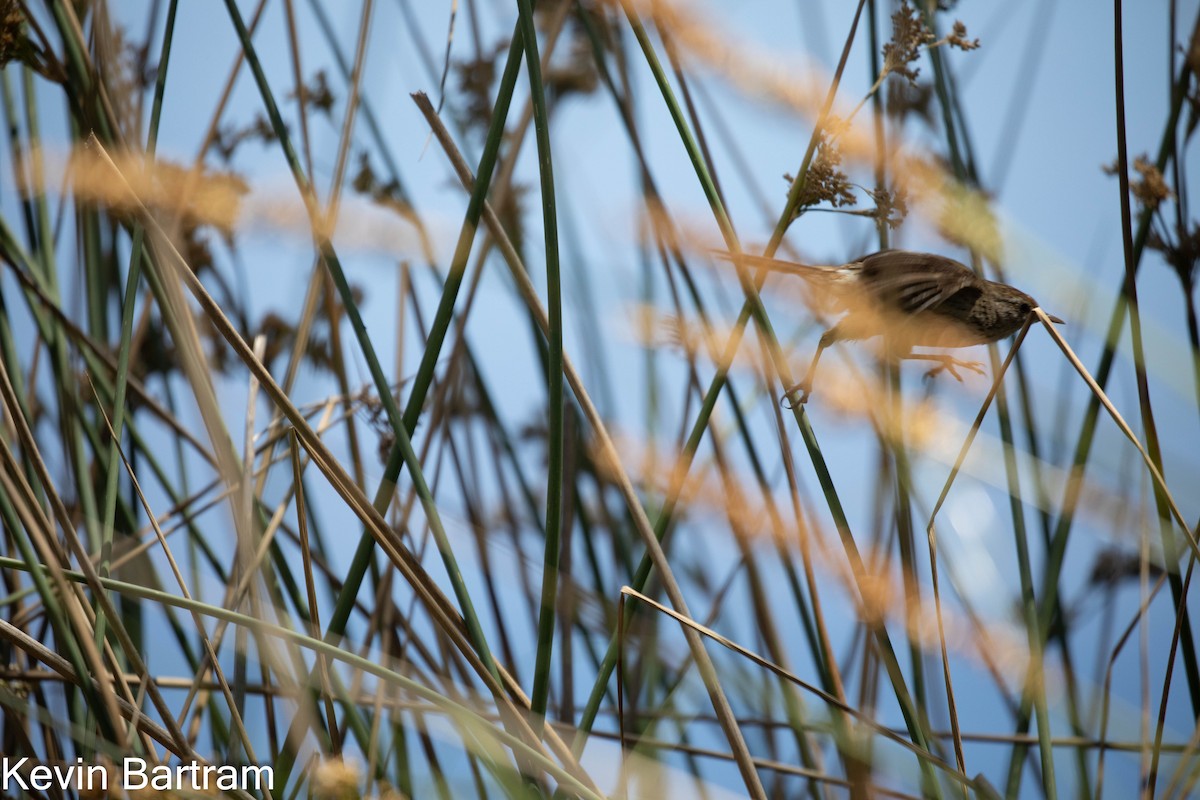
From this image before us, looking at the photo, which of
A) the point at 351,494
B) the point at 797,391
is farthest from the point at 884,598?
the point at 351,494

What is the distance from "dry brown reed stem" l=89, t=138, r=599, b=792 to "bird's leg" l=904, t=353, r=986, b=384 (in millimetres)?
302

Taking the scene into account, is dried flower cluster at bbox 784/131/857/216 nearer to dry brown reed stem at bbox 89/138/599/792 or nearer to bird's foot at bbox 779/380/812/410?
bird's foot at bbox 779/380/812/410

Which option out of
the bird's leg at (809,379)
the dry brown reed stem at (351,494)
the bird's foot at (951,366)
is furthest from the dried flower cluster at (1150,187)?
the dry brown reed stem at (351,494)

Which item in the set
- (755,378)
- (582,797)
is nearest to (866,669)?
(755,378)

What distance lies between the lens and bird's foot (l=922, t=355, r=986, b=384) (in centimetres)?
53

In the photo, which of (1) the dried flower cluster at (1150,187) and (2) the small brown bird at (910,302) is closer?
(2) the small brown bird at (910,302)

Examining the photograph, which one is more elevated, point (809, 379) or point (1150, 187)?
point (1150, 187)

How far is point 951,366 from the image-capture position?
0.54 meters

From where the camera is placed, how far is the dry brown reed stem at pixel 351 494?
45 centimetres

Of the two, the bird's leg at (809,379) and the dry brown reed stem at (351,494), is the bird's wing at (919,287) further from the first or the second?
the dry brown reed stem at (351,494)

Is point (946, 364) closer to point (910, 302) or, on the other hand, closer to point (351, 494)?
point (910, 302)

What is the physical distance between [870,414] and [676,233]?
28cm

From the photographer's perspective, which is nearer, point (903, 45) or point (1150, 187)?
point (903, 45)

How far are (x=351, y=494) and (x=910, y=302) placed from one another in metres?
0.34
